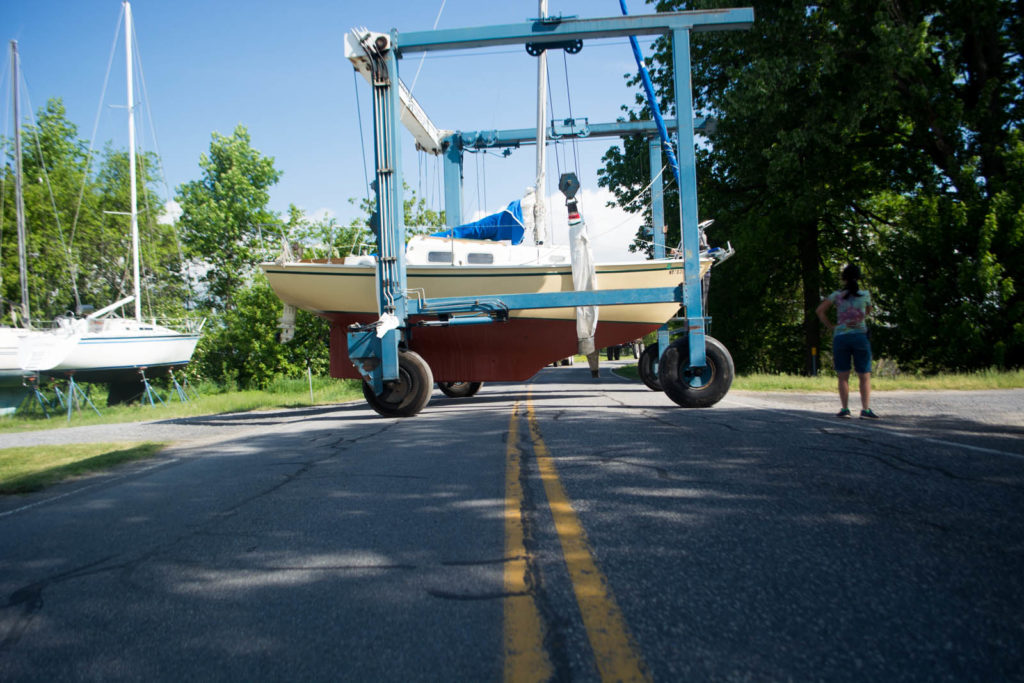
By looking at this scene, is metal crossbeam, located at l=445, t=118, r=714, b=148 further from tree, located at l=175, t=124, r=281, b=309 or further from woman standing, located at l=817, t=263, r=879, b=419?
tree, located at l=175, t=124, r=281, b=309

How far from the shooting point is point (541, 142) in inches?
627

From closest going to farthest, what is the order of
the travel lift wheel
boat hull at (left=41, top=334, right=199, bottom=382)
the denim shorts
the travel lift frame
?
the denim shorts < the travel lift frame < the travel lift wheel < boat hull at (left=41, top=334, right=199, bottom=382)

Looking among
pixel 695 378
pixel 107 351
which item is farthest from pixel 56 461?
pixel 107 351

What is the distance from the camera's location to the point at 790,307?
87.4 ft

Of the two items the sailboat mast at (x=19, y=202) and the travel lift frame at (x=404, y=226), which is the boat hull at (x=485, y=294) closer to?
the travel lift frame at (x=404, y=226)

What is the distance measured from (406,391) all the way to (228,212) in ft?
115

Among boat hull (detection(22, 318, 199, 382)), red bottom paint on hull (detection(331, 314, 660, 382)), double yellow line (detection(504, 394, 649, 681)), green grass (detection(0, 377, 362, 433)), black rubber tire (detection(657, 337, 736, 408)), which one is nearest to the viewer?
double yellow line (detection(504, 394, 649, 681))

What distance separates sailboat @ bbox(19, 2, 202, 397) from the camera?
20.7 m

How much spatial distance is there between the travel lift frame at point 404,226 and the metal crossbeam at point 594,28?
0.02 meters

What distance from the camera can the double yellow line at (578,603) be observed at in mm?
2059

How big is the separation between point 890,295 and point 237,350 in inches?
1048

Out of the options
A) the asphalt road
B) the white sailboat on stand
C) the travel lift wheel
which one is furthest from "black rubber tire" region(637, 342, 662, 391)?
the white sailboat on stand

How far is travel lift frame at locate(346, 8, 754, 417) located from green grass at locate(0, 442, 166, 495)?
332 centimetres

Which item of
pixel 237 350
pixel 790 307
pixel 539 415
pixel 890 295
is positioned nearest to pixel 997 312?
pixel 890 295
